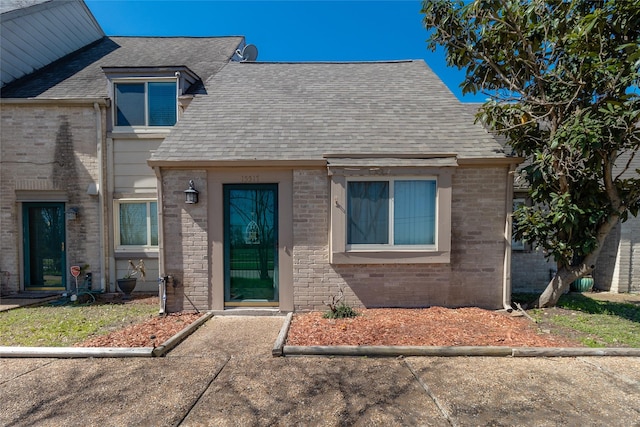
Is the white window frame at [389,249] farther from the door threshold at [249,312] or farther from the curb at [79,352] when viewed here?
the curb at [79,352]

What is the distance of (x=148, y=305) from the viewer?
756 centimetres

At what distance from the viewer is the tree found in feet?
17.6

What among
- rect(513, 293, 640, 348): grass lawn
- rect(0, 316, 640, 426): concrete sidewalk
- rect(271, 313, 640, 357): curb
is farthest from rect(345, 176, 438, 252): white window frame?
rect(513, 293, 640, 348): grass lawn

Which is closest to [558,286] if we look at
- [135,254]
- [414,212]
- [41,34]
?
[414,212]

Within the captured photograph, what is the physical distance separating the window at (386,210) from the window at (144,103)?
5847mm

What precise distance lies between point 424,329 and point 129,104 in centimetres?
924

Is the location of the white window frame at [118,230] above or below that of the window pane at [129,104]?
below

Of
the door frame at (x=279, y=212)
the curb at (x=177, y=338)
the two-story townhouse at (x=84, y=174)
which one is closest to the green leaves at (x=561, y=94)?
the door frame at (x=279, y=212)

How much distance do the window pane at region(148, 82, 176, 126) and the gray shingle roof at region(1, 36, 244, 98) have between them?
3.54 feet

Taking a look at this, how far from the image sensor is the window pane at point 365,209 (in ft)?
21.7

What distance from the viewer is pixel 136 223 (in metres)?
9.01

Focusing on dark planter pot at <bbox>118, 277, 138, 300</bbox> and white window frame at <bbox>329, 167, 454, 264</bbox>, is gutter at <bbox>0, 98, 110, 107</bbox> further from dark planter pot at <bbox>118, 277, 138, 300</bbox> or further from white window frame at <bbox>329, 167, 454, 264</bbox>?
white window frame at <bbox>329, 167, 454, 264</bbox>

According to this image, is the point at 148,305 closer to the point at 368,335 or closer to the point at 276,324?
the point at 276,324

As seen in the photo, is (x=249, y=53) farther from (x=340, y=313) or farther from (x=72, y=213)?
(x=340, y=313)
